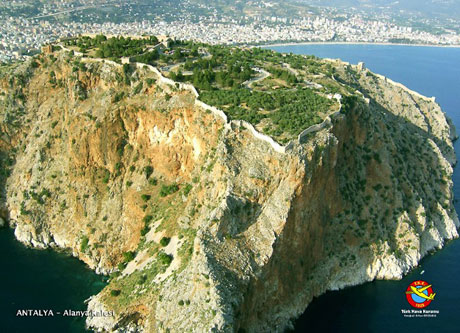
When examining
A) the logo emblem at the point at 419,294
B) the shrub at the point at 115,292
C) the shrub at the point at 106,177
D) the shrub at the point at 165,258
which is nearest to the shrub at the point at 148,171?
the shrub at the point at 106,177

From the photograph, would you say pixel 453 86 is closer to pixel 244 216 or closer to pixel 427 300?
pixel 427 300

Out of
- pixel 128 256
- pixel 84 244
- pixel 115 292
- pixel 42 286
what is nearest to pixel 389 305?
pixel 115 292

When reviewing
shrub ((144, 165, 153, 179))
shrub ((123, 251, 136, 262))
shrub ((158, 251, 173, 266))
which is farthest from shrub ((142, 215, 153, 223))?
shrub ((158, 251, 173, 266))

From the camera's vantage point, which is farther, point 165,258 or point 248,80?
point 248,80

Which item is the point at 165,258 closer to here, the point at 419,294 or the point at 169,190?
the point at 169,190

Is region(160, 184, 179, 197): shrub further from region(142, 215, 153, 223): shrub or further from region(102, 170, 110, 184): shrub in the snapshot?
region(102, 170, 110, 184): shrub

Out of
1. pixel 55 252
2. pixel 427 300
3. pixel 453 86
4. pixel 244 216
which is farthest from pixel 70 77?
pixel 453 86

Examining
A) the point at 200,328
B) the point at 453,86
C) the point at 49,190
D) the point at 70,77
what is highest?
the point at 70,77
